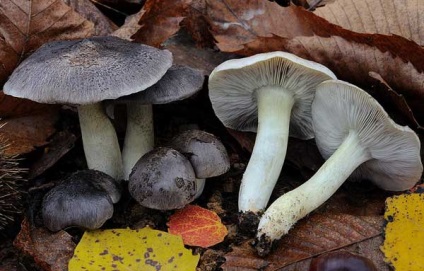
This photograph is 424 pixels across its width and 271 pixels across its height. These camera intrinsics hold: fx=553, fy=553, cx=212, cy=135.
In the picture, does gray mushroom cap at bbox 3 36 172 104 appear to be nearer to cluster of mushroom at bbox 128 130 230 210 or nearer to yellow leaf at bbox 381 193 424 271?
cluster of mushroom at bbox 128 130 230 210

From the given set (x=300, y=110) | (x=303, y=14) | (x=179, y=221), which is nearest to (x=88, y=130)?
(x=179, y=221)

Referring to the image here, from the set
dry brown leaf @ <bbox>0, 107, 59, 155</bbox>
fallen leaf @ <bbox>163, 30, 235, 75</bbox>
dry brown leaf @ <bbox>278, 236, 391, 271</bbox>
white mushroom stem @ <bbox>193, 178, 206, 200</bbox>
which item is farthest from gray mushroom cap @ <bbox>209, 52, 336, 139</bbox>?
dry brown leaf @ <bbox>0, 107, 59, 155</bbox>

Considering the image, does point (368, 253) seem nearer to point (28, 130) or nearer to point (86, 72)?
point (86, 72)

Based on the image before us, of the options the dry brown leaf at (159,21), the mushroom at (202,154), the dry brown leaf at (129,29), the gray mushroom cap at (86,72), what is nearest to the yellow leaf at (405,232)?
the mushroom at (202,154)

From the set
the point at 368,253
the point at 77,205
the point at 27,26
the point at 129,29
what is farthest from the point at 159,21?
the point at 368,253

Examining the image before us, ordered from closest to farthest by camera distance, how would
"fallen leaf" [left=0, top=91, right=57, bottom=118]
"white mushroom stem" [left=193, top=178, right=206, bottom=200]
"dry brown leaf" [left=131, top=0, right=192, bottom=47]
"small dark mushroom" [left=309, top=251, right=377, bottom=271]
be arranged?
"small dark mushroom" [left=309, top=251, right=377, bottom=271], "white mushroom stem" [left=193, top=178, right=206, bottom=200], "fallen leaf" [left=0, top=91, right=57, bottom=118], "dry brown leaf" [left=131, top=0, right=192, bottom=47]

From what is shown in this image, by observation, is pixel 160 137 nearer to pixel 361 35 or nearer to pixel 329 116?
pixel 329 116

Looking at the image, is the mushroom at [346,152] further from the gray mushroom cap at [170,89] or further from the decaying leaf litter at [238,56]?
the gray mushroom cap at [170,89]
